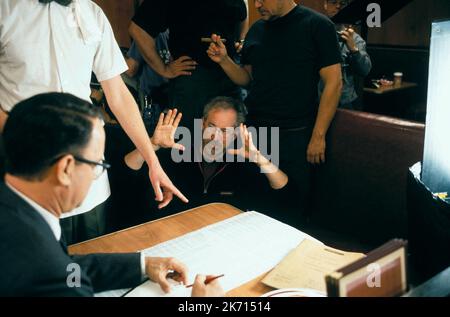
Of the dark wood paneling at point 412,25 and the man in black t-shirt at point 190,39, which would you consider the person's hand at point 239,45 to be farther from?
the dark wood paneling at point 412,25

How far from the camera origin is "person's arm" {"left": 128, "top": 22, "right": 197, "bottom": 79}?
2.47m

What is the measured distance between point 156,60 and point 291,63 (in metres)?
0.75

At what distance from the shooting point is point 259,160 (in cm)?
190

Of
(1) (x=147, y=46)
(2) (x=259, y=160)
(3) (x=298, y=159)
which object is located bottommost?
(3) (x=298, y=159)

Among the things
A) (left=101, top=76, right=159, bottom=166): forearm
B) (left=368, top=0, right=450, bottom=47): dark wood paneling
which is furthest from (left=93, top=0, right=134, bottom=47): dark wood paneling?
(left=101, top=76, right=159, bottom=166): forearm

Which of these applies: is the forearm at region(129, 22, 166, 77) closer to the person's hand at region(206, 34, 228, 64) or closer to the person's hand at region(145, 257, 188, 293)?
the person's hand at region(206, 34, 228, 64)

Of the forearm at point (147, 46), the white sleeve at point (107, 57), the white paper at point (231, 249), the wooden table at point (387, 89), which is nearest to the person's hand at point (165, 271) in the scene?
the white paper at point (231, 249)

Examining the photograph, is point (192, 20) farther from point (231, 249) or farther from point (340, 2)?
point (231, 249)

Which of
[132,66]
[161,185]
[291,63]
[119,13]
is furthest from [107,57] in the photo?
[119,13]

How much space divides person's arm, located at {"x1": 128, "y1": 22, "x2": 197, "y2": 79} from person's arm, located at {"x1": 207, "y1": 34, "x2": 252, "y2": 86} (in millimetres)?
140

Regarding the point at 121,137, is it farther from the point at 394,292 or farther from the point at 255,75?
the point at 394,292

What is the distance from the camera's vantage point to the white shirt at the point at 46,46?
148 centimetres
